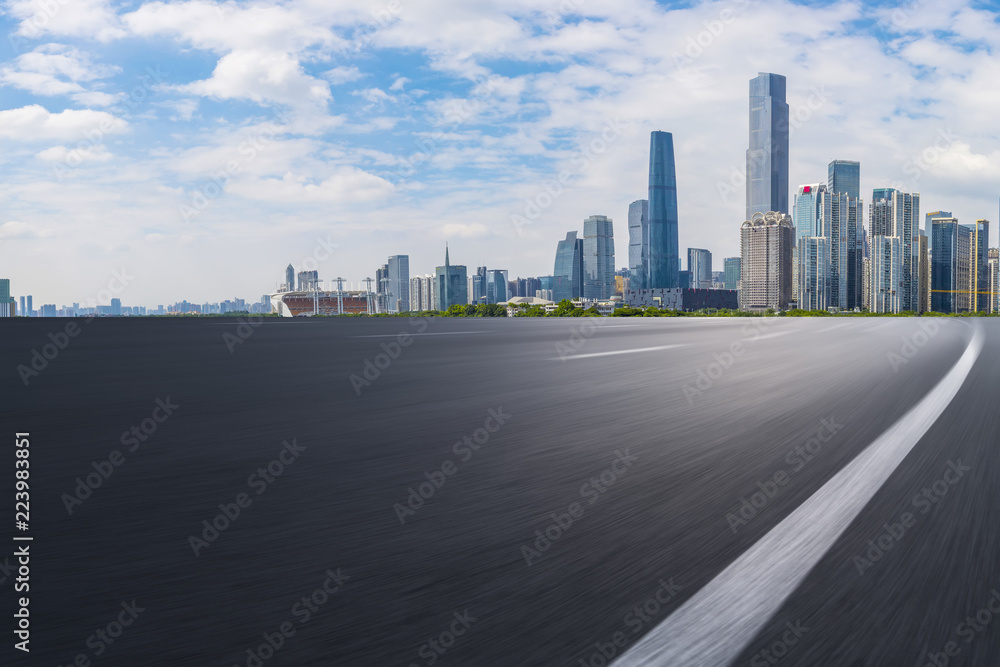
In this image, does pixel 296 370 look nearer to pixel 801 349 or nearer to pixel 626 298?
pixel 801 349

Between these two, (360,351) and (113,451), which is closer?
(113,451)

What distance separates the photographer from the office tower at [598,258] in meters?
166

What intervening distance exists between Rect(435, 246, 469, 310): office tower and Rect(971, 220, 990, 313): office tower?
116047 mm

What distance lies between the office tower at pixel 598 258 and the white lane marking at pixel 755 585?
153946 mm

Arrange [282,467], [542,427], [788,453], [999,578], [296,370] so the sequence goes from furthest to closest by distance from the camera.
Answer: [296,370], [542,427], [788,453], [282,467], [999,578]

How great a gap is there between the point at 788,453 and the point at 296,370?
6.97 metres

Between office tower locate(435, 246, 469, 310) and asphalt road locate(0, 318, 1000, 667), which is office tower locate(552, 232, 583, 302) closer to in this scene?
office tower locate(435, 246, 469, 310)

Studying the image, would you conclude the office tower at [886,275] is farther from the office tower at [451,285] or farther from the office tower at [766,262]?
the office tower at [451,285]

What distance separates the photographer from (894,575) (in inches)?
80.6

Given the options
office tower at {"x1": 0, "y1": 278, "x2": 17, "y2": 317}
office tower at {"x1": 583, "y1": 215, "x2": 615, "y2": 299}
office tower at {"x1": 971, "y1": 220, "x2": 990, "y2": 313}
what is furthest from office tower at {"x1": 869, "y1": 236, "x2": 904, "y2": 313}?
office tower at {"x1": 0, "y1": 278, "x2": 17, "y2": 317}

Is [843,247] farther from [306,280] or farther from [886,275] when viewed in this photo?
[306,280]

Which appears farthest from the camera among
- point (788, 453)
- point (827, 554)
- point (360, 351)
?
point (360, 351)

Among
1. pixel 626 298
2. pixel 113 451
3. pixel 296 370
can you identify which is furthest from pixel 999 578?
pixel 626 298

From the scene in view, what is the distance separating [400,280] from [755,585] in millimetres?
110819
